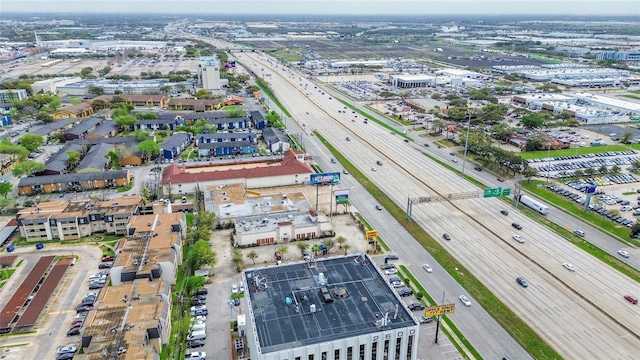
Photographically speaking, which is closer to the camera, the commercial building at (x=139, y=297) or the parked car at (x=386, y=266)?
the commercial building at (x=139, y=297)

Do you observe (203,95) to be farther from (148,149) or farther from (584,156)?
(584,156)

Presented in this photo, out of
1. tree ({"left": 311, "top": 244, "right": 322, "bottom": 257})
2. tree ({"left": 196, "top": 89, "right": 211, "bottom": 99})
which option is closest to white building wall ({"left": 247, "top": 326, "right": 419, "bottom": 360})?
tree ({"left": 311, "top": 244, "right": 322, "bottom": 257})

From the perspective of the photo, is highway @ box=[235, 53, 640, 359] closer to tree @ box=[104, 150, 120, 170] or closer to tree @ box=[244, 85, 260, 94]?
tree @ box=[104, 150, 120, 170]

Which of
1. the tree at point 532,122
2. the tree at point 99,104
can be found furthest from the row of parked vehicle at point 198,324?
the tree at point 99,104

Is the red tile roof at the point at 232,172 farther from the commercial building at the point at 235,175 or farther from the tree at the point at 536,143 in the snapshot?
the tree at the point at 536,143

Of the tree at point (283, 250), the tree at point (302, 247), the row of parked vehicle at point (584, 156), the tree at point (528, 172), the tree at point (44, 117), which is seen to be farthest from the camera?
the tree at point (44, 117)

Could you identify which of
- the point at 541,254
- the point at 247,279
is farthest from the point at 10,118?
the point at 541,254

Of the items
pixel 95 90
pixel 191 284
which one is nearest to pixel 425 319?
pixel 191 284
